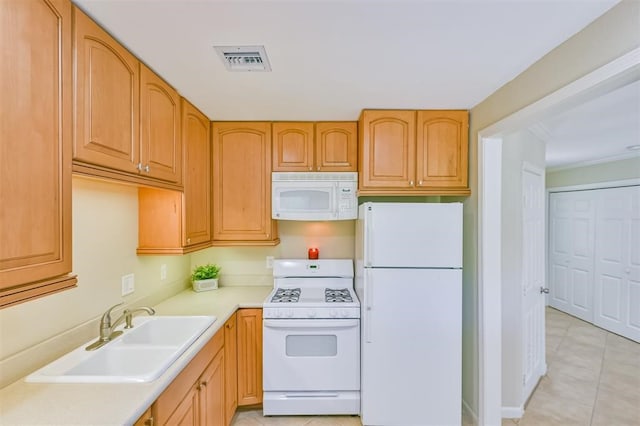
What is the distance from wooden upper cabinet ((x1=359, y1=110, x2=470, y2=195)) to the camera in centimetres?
214

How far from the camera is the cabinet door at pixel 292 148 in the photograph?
2436 millimetres

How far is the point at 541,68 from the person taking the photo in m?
1.44

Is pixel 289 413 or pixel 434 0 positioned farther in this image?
pixel 289 413

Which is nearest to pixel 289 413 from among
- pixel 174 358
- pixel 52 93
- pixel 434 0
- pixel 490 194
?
pixel 174 358

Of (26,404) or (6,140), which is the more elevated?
(6,140)

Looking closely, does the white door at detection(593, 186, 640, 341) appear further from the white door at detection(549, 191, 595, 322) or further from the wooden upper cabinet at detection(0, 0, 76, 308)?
the wooden upper cabinet at detection(0, 0, 76, 308)

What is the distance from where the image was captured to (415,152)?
7.10 feet

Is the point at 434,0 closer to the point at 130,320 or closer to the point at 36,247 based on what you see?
the point at 36,247

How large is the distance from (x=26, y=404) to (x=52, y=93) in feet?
3.58

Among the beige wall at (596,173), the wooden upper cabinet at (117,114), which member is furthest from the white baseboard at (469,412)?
the beige wall at (596,173)

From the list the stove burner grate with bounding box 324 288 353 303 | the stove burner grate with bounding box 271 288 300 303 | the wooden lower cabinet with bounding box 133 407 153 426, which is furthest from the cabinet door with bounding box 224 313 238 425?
the wooden lower cabinet with bounding box 133 407 153 426

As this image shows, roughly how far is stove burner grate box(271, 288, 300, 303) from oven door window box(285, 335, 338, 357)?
0.27m

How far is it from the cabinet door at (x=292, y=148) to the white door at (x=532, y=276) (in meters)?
1.88

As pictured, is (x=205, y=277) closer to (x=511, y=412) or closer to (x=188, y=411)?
(x=188, y=411)
